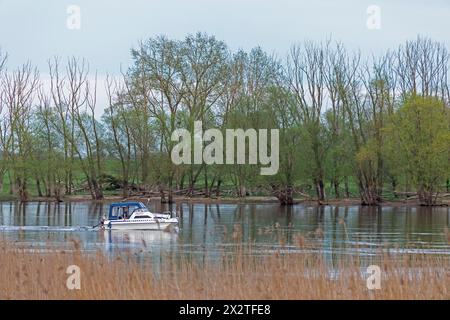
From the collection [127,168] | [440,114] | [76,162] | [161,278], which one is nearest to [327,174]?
[440,114]

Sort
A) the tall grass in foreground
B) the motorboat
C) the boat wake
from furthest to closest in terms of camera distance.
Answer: the motorboat → the boat wake → the tall grass in foreground

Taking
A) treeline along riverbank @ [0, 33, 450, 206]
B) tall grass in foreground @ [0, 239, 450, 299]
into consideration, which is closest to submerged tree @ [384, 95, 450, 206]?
treeline along riverbank @ [0, 33, 450, 206]

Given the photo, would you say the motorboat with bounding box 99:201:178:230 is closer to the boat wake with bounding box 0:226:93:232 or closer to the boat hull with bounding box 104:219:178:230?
the boat hull with bounding box 104:219:178:230

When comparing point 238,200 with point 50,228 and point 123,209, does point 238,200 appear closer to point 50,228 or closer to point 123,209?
point 123,209

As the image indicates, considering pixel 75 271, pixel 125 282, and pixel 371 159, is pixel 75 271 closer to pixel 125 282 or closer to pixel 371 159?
pixel 125 282

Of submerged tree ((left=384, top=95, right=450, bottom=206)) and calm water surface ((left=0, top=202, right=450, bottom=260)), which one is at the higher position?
submerged tree ((left=384, top=95, right=450, bottom=206))

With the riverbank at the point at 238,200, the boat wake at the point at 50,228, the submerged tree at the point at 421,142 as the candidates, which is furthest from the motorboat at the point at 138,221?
the submerged tree at the point at 421,142

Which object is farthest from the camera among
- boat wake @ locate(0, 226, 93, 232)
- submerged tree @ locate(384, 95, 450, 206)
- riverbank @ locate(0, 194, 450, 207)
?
riverbank @ locate(0, 194, 450, 207)

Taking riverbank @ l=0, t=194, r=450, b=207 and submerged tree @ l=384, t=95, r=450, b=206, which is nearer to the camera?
submerged tree @ l=384, t=95, r=450, b=206

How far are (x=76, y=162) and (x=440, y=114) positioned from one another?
35.2m

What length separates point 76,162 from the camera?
267ft

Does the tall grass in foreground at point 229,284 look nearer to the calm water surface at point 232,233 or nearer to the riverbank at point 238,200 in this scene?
the calm water surface at point 232,233

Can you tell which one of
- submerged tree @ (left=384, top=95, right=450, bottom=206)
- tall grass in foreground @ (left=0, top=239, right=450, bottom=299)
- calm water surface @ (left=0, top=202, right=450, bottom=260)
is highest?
submerged tree @ (left=384, top=95, right=450, bottom=206)
